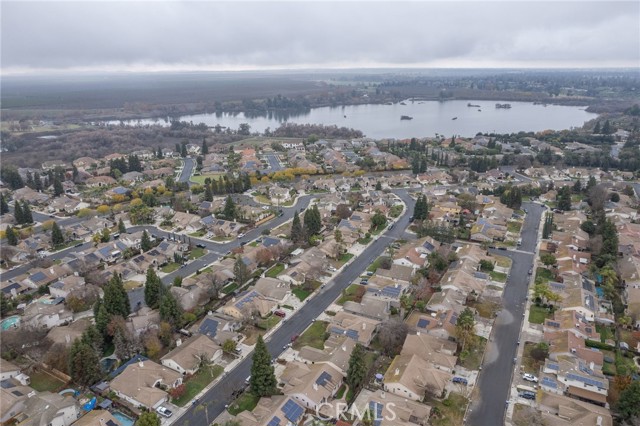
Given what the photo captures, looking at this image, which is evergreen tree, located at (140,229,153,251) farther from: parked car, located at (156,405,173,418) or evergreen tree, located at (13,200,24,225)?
parked car, located at (156,405,173,418)

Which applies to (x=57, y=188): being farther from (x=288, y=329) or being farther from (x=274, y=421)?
(x=274, y=421)

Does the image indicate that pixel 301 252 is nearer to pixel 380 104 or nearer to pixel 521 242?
pixel 521 242

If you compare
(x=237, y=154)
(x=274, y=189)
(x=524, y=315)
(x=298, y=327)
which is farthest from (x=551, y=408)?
(x=237, y=154)

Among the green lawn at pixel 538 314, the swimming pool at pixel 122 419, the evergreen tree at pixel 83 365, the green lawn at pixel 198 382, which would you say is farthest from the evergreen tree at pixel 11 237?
the green lawn at pixel 538 314

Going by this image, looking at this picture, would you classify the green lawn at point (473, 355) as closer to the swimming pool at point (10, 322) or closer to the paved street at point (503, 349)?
the paved street at point (503, 349)

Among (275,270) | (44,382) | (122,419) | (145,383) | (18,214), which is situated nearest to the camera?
(122,419)

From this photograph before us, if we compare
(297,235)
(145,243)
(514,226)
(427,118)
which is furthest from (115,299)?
(427,118)

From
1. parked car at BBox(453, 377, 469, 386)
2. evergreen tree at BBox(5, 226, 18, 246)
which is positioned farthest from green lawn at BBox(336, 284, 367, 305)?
evergreen tree at BBox(5, 226, 18, 246)
